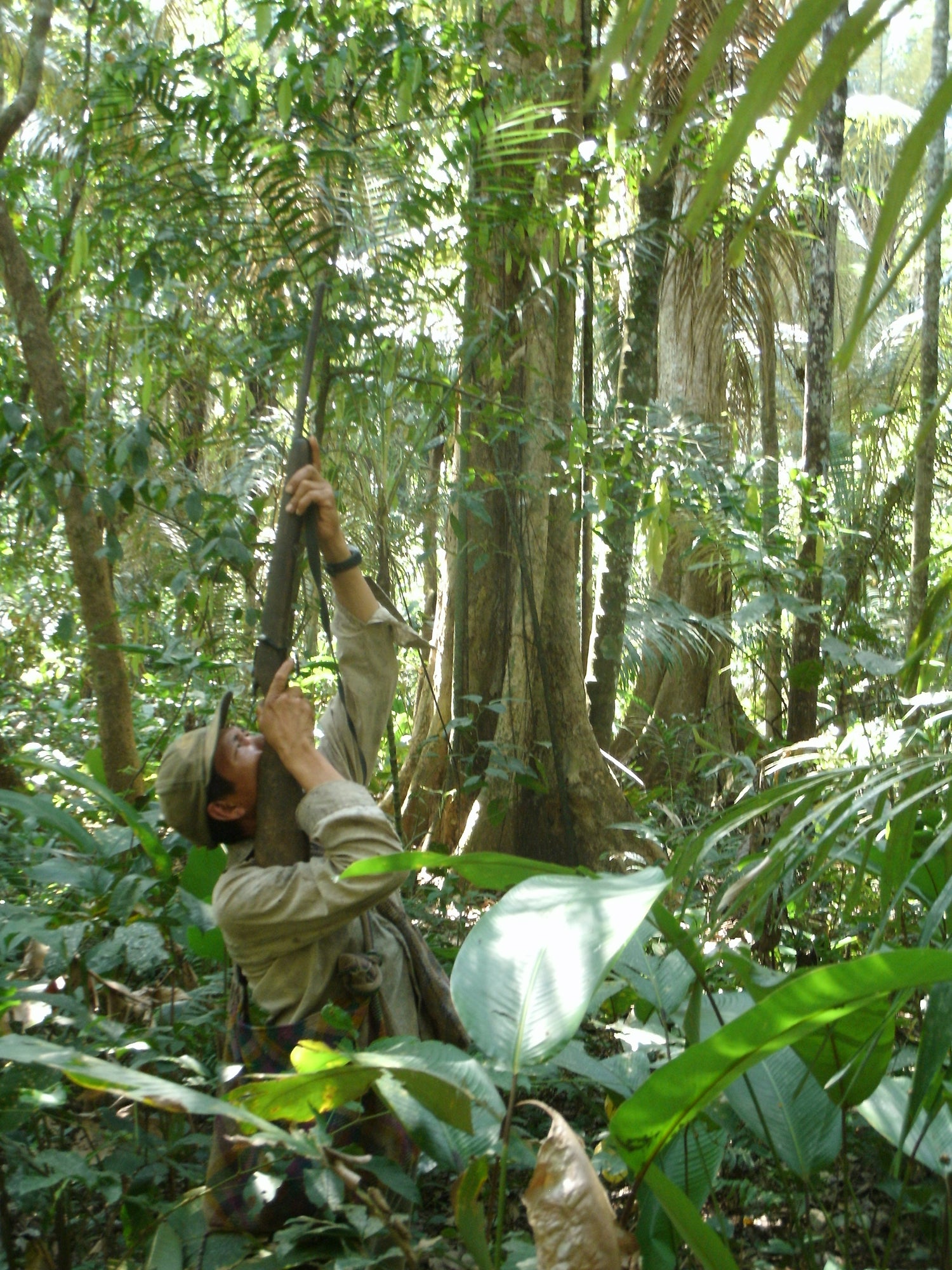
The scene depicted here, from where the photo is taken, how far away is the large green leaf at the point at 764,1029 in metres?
0.90

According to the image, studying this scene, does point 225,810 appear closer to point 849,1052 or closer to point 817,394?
point 849,1052

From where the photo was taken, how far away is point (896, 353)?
14.3m

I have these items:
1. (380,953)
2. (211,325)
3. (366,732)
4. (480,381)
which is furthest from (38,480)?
(480,381)

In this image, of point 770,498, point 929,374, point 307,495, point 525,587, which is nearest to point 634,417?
point 770,498

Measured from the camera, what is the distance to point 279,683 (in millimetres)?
1840

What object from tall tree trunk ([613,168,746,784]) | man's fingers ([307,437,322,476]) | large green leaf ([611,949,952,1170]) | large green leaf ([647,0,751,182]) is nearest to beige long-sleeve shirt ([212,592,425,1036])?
man's fingers ([307,437,322,476])

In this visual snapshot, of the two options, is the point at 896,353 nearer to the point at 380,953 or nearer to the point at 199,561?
the point at 199,561

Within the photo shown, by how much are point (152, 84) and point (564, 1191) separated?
10.4ft

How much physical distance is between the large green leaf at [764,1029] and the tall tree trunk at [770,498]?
3.43 metres

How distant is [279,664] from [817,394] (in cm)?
393

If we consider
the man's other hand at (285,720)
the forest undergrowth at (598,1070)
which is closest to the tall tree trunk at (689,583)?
the forest undergrowth at (598,1070)

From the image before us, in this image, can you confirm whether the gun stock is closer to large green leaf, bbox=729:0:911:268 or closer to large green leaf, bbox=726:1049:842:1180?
large green leaf, bbox=726:1049:842:1180

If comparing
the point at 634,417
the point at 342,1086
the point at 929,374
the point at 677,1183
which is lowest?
the point at 677,1183

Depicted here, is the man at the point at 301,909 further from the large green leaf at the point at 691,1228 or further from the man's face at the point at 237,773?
the large green leaf at the point at 691,1228
